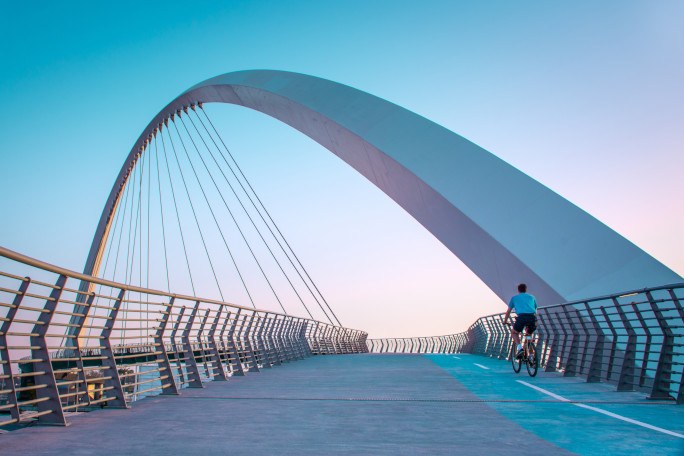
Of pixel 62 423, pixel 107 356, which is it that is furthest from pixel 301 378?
pixel 62 423

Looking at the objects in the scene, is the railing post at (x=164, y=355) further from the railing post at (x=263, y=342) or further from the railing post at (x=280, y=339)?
the railing post at (x=280, y=339)

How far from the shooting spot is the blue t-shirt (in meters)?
9.49

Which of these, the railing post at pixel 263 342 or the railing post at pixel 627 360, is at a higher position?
the railing post at pixel 627 360

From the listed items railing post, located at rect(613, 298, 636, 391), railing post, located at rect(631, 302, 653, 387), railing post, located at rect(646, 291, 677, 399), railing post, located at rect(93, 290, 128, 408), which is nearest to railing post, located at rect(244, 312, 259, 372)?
railing post, located at rect(93, 290, 128, 408)

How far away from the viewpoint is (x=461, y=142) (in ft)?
51.3

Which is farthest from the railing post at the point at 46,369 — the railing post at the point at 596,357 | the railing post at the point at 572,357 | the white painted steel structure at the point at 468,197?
the white painted steel structure at the point at 468,197

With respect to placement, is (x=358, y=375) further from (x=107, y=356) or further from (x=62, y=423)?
(x=62, y=423)

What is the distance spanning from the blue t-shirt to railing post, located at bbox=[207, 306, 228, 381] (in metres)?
4.65

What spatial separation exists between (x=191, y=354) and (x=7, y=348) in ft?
12.1

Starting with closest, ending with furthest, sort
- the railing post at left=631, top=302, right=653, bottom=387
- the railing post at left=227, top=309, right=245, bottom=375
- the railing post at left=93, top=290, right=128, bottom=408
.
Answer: the railing post at left=93, top=290, right=128, bottom=408, the railing post at left=631, top=302, right=653, bottom=387, the railing post at left=227, top=309, right=245, bottom=375

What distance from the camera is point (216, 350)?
874 centimetres

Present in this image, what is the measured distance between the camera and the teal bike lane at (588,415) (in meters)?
3.89

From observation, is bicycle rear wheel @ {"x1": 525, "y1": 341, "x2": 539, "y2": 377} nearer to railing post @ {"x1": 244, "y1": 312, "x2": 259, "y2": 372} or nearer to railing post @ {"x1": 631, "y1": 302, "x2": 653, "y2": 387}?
railing post @ {"x1": 631, "y1": 302, "x2": 653, "y2": 387}

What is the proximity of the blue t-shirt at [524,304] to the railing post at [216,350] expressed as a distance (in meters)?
4.65
